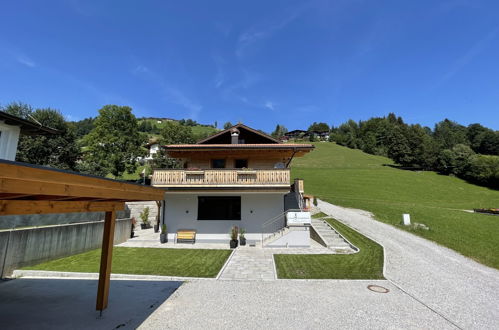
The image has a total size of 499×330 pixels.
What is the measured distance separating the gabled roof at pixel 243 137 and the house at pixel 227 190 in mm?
1999

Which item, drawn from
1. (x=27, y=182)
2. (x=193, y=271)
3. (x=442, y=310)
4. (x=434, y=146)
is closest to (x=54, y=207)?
(x=27, y=182)

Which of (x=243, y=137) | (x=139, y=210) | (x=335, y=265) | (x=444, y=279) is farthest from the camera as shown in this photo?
(x=139, y=210)

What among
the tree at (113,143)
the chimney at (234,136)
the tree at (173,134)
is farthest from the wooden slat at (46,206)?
the tree at (173,134)

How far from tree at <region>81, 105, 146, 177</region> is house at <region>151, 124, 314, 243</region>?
21.0 metres

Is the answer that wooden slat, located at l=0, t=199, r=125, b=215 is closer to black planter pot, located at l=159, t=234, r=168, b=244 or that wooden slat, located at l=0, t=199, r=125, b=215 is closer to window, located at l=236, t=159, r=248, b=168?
black planter pot, located at l=159, t=234, r=168, b=244

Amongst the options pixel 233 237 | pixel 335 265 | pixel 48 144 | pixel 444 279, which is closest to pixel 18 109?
pixel 48 144

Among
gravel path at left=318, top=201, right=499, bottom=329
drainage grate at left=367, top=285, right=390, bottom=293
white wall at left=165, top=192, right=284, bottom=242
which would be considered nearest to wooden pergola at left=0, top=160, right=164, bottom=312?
drainage grate at left=367, top=285, right=390, bottom=293

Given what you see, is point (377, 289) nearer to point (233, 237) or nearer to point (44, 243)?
point (233, 237)

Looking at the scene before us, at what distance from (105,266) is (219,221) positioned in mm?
10684

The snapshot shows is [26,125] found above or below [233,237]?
above

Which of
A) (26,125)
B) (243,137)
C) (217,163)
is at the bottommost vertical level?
(217,163)

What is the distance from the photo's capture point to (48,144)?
98.5 feet

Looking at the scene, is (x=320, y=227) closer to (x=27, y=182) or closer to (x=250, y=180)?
(x=250, y=180)

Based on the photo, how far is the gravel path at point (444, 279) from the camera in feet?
22.0
